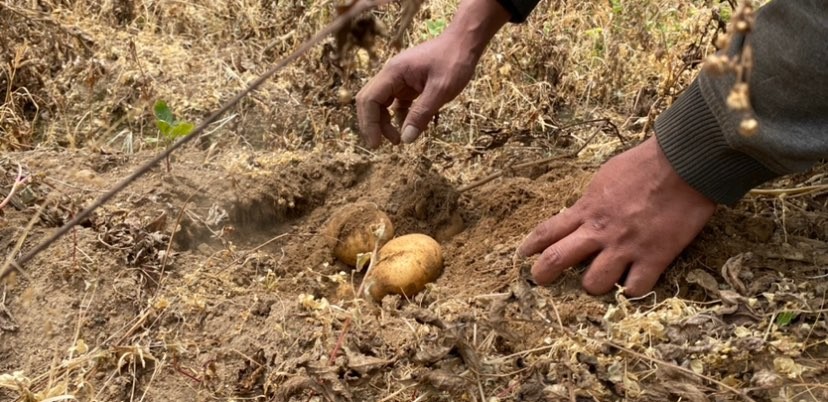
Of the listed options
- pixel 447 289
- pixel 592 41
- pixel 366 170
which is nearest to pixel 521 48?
pixel 592 41

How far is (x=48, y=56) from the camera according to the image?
3.59m

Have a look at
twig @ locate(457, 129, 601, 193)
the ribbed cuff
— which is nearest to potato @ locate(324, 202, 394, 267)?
twig @ locate(457, 129, 601, 193)

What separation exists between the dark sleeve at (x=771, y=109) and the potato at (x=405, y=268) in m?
0.80

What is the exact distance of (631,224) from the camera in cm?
215

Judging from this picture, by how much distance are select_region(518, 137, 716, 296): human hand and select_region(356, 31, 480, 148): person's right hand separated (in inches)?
22.5

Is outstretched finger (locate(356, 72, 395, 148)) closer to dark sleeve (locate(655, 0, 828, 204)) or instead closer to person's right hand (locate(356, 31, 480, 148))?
person's right hand (locate(356, 31, 480, 148))

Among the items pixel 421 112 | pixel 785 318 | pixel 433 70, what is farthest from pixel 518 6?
pixel 785 318

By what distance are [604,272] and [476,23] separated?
900 mm

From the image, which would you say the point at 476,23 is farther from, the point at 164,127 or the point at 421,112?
the point at 164,127

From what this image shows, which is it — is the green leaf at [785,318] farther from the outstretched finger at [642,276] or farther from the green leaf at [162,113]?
the green leaf at [162,113]

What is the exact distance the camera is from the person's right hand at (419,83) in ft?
8.33

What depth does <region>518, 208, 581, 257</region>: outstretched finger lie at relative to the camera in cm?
226

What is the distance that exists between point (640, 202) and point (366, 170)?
1159 millimetres

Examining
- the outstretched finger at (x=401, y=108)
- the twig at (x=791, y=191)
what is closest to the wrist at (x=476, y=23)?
the outstretched finger at (x=401, y=108)
